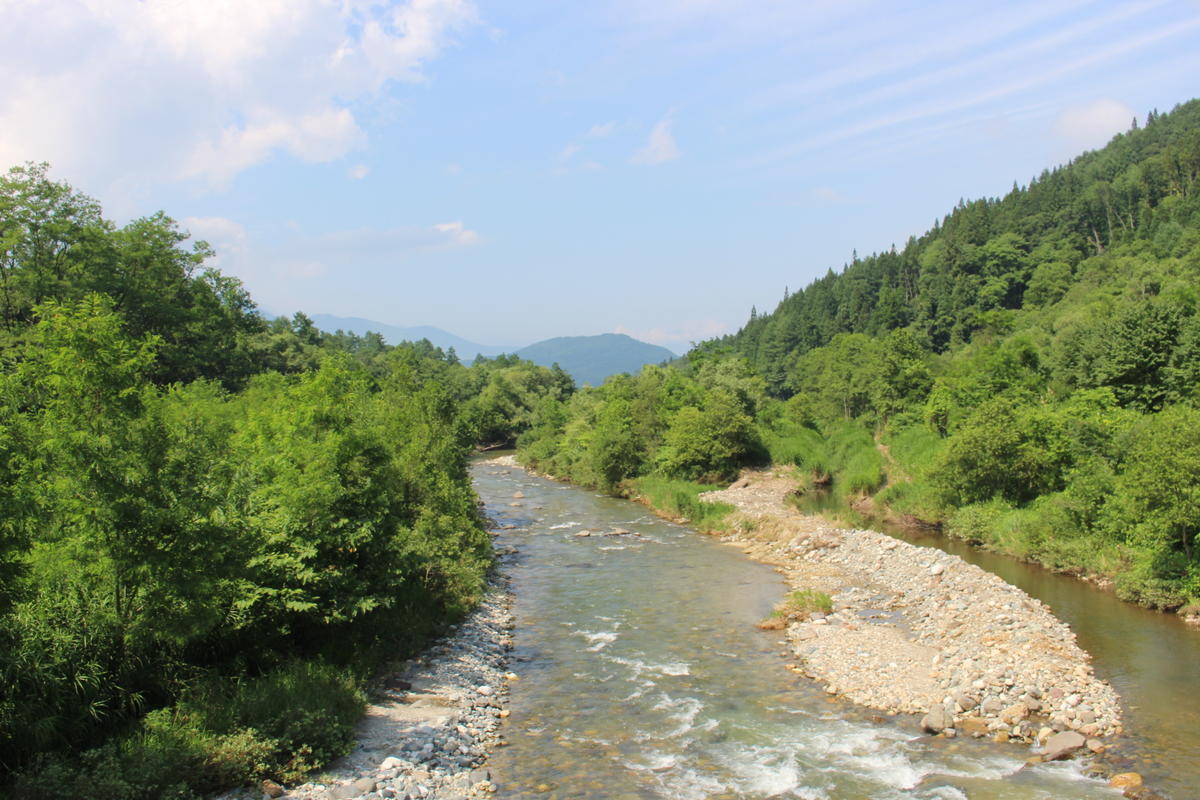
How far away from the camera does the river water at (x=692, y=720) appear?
15.1m

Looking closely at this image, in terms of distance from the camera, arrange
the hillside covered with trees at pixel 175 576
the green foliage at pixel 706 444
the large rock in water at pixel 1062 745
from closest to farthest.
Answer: the hillside covered with trees at pixel 175 576 → the large rock in water at pixel 1062 745 → the green foliage at pixel 706 444

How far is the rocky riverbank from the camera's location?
1778cm

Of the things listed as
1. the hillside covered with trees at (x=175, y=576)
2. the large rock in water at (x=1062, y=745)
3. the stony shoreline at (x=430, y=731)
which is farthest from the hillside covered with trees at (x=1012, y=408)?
the hillside covered with trees at (x=175, y=576)

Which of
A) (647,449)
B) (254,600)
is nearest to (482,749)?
(254,600)

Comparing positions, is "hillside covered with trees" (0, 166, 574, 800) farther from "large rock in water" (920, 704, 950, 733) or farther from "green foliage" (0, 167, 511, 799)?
"large rock in water" (920, 704, 950, 733)

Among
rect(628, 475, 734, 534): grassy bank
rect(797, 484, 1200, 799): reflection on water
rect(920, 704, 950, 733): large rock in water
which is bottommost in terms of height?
rect(797, 484, 1200, 799): reflection on water

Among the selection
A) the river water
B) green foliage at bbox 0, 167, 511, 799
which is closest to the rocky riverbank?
the river water

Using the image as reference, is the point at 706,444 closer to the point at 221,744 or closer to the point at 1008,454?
the point at 1008,454

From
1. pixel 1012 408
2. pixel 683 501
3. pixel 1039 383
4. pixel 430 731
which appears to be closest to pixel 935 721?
pixel 430 731

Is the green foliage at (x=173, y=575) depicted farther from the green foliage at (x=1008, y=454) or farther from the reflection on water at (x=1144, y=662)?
the green foliage at (x=1008, y=454)

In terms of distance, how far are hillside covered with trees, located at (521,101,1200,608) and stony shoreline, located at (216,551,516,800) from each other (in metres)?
22.7

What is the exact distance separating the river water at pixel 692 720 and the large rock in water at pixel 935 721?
0.89ft

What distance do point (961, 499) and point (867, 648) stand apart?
68.6 ft

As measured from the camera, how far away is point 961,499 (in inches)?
1607
